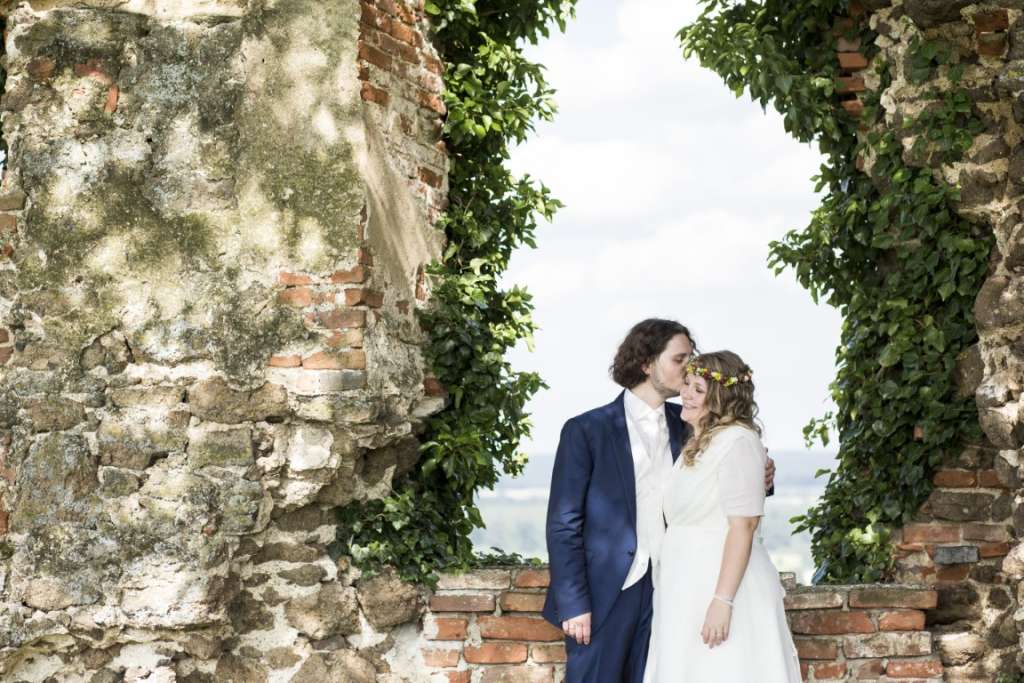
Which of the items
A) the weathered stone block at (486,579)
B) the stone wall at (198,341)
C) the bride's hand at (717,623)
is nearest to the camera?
the bride's hand at (717,623)

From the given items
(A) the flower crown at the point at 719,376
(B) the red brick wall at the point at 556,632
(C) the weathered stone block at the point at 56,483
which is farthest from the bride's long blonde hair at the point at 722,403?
(C) the weathered stone block at the point at 56,483

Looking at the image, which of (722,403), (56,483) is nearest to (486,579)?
(722,403)

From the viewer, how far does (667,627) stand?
425 centimetres

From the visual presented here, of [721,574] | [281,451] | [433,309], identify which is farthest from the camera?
[433,309]

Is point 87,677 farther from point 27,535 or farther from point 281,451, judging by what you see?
point 281,451

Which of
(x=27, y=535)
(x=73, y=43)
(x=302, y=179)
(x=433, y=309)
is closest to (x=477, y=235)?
(x=433, y=309)

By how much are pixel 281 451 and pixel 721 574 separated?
1729 mm

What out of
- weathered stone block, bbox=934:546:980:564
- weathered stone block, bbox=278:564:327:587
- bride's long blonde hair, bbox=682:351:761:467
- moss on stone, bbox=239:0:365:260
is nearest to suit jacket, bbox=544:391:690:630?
bride's long blonde hair, bbox=682:351:761:467

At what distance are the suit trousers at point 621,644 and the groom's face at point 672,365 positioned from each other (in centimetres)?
63

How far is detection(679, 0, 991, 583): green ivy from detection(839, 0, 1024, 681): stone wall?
6 centimetres

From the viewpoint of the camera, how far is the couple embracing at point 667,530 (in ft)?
13.6

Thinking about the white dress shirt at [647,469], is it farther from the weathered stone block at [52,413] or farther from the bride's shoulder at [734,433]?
the weathered stone block at [52,413]

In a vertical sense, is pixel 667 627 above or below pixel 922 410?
below

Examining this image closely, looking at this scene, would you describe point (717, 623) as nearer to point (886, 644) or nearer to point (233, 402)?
point (886, 644)
